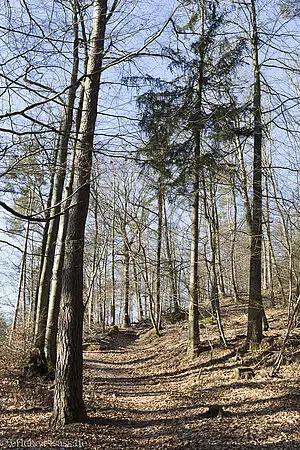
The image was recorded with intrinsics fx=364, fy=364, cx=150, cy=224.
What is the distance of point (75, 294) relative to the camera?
550cm

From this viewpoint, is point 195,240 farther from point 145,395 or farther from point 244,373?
point 145,395

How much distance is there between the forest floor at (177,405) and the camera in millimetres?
4773

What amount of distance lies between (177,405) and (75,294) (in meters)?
3.03

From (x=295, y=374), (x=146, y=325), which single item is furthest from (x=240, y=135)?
(x=146, y=325)

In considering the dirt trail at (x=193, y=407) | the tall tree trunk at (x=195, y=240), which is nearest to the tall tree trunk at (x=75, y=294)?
the dirt trail at (x=193, y=407)

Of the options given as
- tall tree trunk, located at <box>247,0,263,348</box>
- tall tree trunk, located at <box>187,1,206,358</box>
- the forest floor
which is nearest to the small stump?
the forest floor

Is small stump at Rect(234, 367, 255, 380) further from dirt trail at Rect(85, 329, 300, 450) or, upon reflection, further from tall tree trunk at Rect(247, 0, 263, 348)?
tall tree trunk at Rect(247, 0, 263, 348)

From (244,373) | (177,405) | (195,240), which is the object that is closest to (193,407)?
(177,405)

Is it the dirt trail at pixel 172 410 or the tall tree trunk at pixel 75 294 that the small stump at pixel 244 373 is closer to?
the dirt trail at pixel 172 410

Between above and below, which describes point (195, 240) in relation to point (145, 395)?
above

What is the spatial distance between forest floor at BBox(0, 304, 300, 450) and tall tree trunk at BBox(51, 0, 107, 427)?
36 centimetres

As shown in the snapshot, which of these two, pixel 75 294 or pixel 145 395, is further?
Answer: pixel 145 395

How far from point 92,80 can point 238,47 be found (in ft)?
20.6

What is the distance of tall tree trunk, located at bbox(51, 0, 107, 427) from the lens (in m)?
5.22
